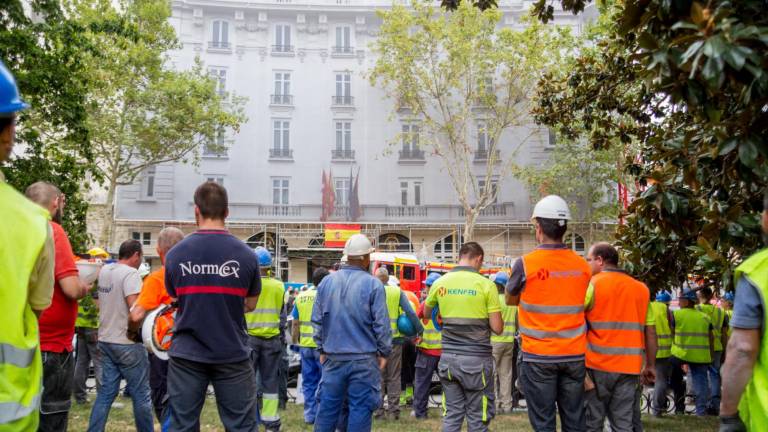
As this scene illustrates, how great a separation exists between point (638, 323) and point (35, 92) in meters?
9.33

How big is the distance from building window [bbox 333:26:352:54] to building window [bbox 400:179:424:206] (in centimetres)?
811

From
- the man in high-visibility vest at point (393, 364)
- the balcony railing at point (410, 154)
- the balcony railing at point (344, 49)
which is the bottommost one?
the man in high-visibility vest at point (393, 364)

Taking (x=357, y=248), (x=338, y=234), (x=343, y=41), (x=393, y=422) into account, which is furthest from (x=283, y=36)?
(x=357, y=248)

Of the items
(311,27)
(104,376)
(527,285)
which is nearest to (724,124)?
(527,285)

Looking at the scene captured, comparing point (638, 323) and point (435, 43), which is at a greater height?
point (435, 43)

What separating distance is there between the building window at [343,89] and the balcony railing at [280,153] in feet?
12.5

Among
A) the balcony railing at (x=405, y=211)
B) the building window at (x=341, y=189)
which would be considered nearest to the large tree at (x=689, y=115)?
the balcony railing at (x=405, y=211)

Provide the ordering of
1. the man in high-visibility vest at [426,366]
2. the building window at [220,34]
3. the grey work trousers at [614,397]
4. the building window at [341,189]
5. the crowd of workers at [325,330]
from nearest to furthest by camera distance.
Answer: the crowd of workers at [325,330], the grey work trousers at [614,397], the man in high-visibility vest at [426,366], the building window at [341,189], the building window at [220,34]

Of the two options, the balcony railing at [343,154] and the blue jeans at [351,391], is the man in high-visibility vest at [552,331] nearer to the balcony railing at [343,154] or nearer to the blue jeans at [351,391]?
the blue jeans at [351,391]

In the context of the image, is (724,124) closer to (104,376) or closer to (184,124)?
(104,376)

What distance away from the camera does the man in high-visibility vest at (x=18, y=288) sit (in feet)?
7.77

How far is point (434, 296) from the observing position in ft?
22.7

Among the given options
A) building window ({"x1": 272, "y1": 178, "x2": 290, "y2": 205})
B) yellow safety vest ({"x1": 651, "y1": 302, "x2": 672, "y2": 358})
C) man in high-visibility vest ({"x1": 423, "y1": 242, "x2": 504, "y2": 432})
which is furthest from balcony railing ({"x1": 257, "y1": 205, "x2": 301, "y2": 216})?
man in high-visibility vest ({"x1": 423, "y1": 242, "x2": 504, "y2": 432})

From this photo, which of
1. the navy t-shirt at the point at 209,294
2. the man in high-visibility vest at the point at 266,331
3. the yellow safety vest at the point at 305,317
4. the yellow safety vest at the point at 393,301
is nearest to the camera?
the navy t-shirt at the point at 209,294
